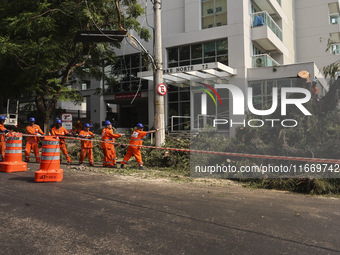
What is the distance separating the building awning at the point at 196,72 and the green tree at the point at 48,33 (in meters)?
3.87

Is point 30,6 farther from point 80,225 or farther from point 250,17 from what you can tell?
point 80,225

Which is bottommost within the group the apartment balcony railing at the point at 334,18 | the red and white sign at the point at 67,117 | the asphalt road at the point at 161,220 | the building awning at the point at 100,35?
the asphalt road at the point at 161,220

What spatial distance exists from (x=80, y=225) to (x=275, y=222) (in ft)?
9.77

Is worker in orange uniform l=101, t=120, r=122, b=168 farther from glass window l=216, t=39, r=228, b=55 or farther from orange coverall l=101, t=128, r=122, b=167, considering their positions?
glass window l=216, t=39, r=228, b=55

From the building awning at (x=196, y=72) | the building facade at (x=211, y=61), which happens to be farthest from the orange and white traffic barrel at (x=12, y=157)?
the building awning at (x=196, y=72)

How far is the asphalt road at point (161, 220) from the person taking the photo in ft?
11.4

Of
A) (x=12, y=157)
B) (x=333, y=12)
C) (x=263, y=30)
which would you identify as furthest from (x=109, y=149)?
(x=333, y=12)

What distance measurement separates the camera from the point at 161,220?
4414 millimetres

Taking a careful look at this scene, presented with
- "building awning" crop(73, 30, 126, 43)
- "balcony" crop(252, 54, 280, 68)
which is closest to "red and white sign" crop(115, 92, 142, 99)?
"balcony" crop(252, 54, 280, 68)

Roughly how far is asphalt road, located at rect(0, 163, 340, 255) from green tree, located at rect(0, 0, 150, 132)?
9380 millimetres

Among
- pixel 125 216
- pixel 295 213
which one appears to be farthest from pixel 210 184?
pixel 125 216

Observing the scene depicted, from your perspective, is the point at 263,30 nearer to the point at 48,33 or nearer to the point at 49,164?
→ the point at 48,33

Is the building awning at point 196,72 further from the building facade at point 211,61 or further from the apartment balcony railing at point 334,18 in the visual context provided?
the apartment balcony railing at point 334,18

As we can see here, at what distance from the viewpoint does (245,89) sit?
18922mm
